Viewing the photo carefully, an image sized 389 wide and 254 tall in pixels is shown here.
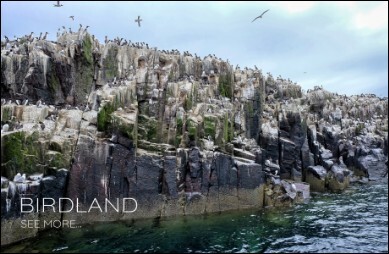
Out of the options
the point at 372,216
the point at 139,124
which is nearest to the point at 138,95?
the point at 139,124

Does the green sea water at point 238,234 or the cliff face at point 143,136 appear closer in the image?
the green sea water at point 238,234

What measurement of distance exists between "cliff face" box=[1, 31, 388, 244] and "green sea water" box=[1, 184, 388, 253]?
183 cm

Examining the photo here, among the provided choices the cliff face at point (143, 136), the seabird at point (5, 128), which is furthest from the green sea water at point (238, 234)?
the seabird at point (5, 128)

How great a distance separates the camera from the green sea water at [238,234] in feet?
67.5

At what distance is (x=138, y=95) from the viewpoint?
102 ft

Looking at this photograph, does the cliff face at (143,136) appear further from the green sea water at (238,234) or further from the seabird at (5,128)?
the green sea water at (238,234)

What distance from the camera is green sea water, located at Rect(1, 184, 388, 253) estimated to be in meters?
20.6

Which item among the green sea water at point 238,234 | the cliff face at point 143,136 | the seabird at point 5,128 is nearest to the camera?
the green sea water at point 238,234

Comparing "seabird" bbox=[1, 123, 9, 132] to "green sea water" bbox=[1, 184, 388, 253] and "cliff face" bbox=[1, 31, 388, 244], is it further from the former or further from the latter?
"green sea water" bbox=[1, 184, 388, 253]

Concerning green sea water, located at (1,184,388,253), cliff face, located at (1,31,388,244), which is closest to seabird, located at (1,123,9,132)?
cliff face, located at (1,31,388,244)

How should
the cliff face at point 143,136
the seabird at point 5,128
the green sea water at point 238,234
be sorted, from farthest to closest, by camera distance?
1. the cliff face at point 143,136
2. the seabird at point 5,128
3. the green sea water at point 238,234

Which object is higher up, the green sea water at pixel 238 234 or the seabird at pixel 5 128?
the seabird at pixel 5 128

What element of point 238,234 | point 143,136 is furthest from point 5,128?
point 238,234

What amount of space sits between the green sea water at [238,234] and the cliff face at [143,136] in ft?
5.99
